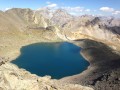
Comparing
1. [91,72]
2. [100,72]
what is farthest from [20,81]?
[91,72]

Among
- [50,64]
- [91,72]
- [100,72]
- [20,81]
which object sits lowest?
[20,81]

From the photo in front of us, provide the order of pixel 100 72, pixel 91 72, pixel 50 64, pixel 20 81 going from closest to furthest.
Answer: pixel 20 81
pixel 100 72
pixel 91 72
pixel 50 64

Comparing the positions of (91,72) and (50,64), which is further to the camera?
(50,64)

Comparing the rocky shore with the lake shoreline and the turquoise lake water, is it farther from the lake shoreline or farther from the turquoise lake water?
the turquoise lake water

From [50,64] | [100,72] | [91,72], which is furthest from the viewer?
[50,64]

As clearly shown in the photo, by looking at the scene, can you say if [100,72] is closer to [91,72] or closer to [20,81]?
[91,72]

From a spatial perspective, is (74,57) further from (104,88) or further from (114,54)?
(104,88)

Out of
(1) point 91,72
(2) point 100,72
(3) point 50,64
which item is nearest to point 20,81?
(2) point 100,72

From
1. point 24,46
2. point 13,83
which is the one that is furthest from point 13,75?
point 24,46

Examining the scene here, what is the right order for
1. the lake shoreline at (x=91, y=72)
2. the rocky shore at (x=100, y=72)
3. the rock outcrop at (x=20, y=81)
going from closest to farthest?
the rock outcrop at (x=20, y=81)
the rocky shore at (x=100, y=72)
the lake shoreline at (x=91, y=72)

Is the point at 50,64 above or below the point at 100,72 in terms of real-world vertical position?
above

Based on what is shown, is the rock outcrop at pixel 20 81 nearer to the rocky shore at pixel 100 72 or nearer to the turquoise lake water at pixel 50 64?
the rocky shore at pixel 100 72

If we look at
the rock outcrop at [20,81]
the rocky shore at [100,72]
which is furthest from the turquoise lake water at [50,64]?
the rock outcrop at [20,81]
